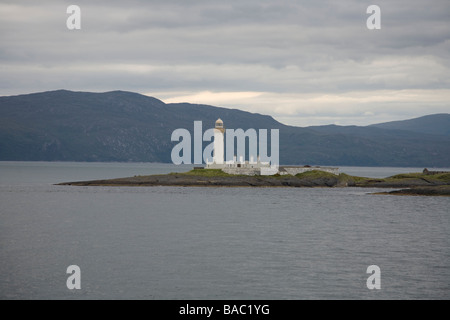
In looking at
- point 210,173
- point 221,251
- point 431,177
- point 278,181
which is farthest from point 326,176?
point 221,251

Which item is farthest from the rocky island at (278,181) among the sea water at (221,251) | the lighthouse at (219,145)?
the sea water at (221,251)

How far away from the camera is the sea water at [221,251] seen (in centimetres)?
3303

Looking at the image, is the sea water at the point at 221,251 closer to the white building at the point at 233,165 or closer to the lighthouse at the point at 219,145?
the white building at the point at 233,165

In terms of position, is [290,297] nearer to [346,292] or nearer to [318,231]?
[346,292]

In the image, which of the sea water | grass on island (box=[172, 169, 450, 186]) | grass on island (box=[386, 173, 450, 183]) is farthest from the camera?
grass on island (box=[172, 169, 450, 186])

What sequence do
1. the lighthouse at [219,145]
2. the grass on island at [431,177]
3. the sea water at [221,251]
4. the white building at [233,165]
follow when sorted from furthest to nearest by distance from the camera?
the lighthouse at [219,145], the white building at [233,165], the grass on island at [431,177], the sea water at [221,251]

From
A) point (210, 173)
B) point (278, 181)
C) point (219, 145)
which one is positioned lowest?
point (278, 181)

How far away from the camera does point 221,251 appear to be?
147ft

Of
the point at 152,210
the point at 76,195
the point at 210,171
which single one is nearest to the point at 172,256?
the point at 152,210

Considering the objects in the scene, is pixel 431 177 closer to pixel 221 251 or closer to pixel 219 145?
pixel 219 145

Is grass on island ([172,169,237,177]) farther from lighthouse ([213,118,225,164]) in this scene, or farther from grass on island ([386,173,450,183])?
grass on island ([386,173,450,183])

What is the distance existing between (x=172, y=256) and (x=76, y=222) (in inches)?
897

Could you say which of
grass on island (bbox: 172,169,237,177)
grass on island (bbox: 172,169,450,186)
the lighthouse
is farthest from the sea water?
the lighthouse

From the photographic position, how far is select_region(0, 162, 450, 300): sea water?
108 feet
